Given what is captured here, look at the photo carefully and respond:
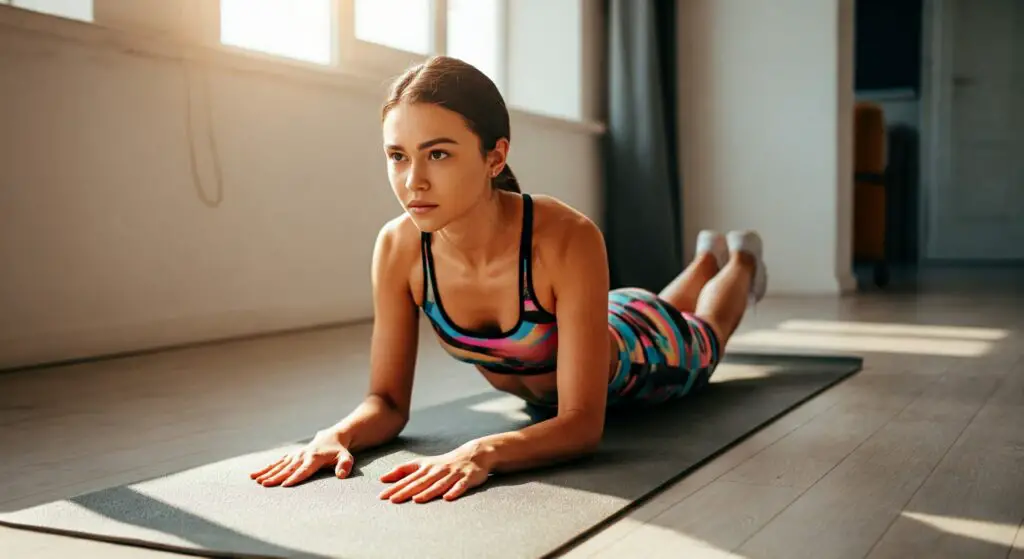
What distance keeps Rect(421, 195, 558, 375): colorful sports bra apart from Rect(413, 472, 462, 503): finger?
1.02ft

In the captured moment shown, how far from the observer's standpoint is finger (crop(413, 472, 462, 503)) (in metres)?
1.26

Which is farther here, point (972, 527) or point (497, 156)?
point (497, 156)

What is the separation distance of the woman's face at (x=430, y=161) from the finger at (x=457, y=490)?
31 cm

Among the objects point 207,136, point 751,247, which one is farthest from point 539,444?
point 207,136

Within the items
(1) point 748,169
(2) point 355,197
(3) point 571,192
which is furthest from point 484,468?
(1) point 748,169

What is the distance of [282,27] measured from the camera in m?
3.58

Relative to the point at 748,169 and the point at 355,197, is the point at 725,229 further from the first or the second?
the point at 355,197

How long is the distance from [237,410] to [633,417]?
0.70 metres

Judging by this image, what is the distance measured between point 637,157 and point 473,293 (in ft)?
12.4

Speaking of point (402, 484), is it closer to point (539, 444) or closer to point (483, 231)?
point (539, 444)

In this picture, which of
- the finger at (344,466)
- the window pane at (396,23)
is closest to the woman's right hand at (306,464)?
the finger at (344,466)

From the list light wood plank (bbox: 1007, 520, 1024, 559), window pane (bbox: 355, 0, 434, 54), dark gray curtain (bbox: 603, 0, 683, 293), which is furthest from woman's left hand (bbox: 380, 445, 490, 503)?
dark gray curtain (bbox: 603, 0, 683, 293)

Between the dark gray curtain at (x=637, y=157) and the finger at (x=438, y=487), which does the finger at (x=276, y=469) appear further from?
the dark gray curtain at (x=637, y=157)

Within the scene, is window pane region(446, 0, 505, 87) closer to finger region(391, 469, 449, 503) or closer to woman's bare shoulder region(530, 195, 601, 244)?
woman's bare shoulder region(530, 195, 601, 244)
